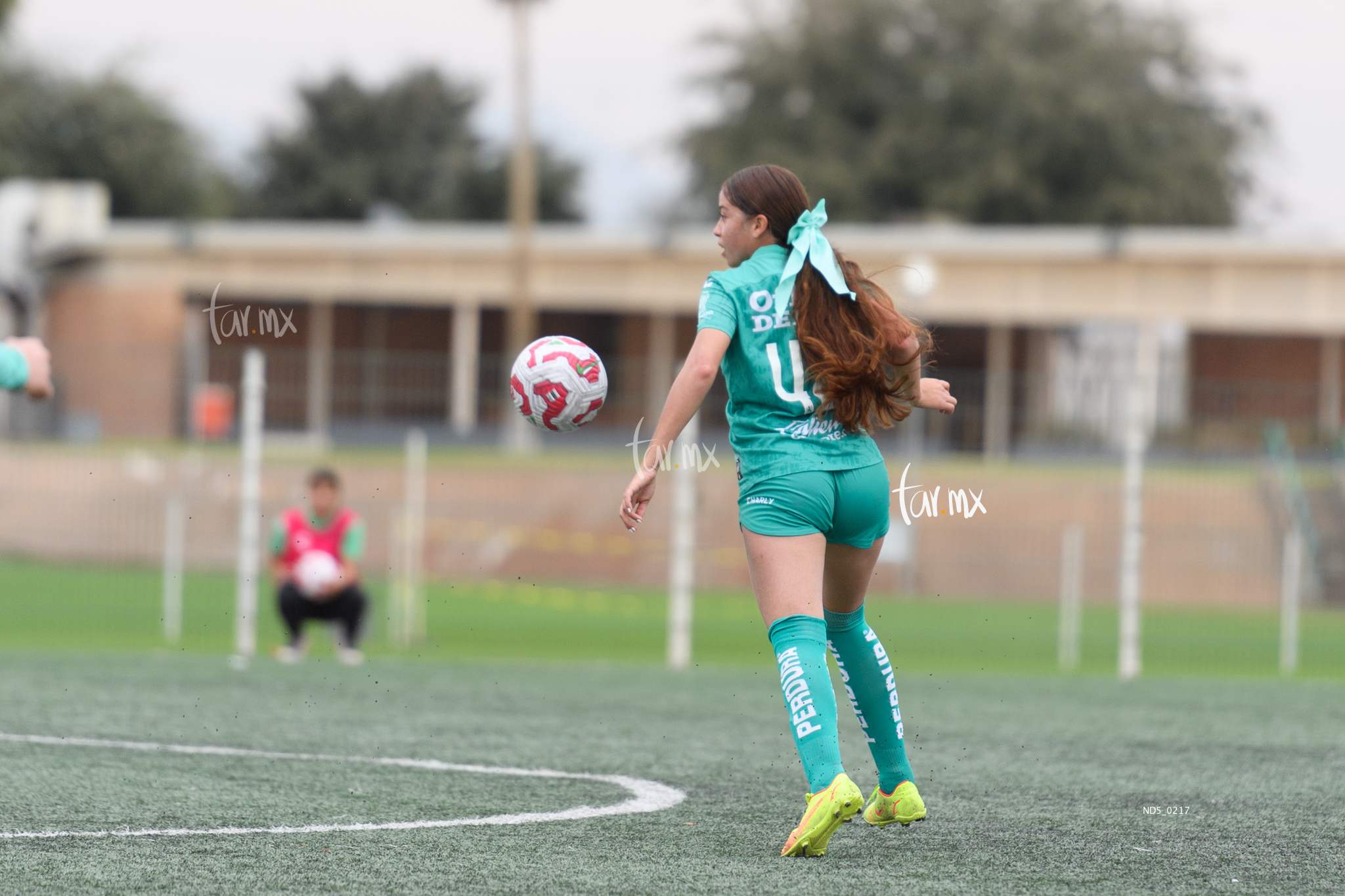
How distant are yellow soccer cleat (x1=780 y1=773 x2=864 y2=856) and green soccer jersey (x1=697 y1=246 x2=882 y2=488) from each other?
2.70 feet

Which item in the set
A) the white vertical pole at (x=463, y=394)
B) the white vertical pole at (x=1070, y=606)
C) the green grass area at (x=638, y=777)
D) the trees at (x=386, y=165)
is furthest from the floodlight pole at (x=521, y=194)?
the trees at (x=386, y=165)

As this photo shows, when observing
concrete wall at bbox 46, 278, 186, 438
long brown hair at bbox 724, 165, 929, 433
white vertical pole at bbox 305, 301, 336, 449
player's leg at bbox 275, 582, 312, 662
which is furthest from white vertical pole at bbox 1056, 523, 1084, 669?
concrete wall at bbox 46, 278, 186, 438

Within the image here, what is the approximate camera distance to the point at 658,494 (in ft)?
68.8

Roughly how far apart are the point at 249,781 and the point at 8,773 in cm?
78

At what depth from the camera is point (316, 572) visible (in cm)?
1105

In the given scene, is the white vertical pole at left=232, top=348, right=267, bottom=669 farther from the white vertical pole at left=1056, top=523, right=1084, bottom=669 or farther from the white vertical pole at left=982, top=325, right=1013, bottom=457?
the white vertical pole at left=982, top=325, right=1013, bottom=457

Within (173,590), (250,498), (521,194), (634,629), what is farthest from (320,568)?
(521,194)

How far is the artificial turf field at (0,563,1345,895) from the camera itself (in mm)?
4156

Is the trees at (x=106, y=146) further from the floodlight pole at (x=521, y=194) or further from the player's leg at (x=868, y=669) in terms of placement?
the player's leg at (x=868, y=669)

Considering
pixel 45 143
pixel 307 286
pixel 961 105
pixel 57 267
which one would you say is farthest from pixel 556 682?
pixel 45 143

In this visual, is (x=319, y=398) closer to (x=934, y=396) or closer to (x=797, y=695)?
(x=934, y=396)

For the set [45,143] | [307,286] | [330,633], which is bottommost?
[330,633]

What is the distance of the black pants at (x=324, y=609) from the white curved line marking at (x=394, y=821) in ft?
15.1

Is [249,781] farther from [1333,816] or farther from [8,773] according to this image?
[1333,816]
